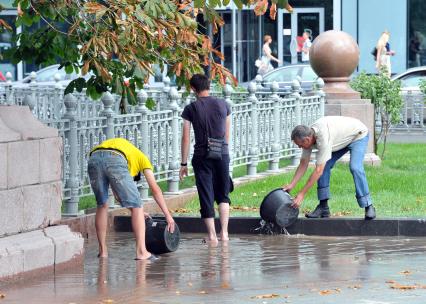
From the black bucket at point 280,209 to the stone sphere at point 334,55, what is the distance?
→ 260 inches

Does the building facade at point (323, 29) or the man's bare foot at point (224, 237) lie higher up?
the building facade at point (323, 29)

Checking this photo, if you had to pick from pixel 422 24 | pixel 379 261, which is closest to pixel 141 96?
pixel 379 261

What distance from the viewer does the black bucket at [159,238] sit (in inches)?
440

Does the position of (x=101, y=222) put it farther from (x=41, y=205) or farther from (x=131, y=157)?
(x=41, y=205)

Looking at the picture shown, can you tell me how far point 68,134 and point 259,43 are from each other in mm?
31884

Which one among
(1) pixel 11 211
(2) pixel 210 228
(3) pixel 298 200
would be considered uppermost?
(1) pixel 11 211

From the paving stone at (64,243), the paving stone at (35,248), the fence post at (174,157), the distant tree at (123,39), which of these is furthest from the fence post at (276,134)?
the paving stone at (35,248)

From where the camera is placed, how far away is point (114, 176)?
1066 cm

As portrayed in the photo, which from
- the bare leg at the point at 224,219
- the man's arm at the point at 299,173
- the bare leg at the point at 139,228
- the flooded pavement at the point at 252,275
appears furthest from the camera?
the man's arm at the point at 299,173

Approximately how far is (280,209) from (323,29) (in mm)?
31110

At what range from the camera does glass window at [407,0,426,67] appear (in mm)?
41719

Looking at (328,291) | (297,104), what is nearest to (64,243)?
(328,291)

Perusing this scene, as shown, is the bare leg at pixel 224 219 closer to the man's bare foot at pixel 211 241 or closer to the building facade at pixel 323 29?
the man's bare foot at pixel 211 241

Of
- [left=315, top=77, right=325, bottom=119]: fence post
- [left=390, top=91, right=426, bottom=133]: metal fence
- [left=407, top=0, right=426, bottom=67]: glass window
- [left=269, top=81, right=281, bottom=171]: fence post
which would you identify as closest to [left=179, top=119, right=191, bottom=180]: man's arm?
[left=269, top=81, right=281, bottom=171]: fence post
